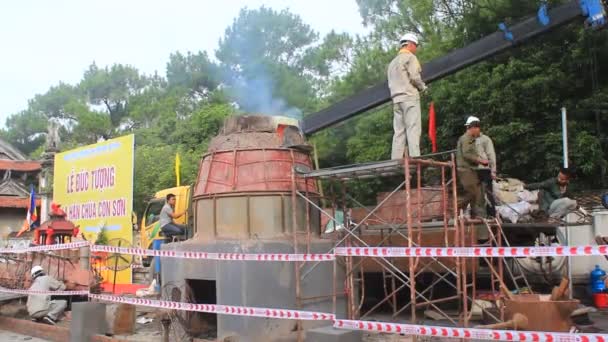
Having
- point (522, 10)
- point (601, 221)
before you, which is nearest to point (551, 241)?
point (601, 221)

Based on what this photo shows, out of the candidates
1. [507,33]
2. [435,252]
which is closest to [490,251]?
[435,252]

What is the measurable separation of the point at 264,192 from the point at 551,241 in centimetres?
664

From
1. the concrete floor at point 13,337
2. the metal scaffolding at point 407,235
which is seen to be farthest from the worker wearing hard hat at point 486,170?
the concrete floor at point 13,337

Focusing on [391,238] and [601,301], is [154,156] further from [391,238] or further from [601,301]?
[601,301]

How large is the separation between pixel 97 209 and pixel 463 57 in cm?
1161

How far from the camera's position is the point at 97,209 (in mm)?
17203

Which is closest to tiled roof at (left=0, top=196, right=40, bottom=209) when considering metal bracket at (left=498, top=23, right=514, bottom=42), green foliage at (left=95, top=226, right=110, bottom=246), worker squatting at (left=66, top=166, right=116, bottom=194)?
worker squatting at (left=66, top=166, right=116, bottom=194)

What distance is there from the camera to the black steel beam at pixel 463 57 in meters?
10.4

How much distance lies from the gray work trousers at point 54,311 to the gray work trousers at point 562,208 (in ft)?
32.6

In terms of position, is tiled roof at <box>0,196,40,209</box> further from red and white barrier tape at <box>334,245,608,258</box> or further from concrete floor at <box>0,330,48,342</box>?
red and white barrier tape at <box>334,245,608,258</box>

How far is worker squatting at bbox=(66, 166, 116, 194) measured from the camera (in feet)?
55.1

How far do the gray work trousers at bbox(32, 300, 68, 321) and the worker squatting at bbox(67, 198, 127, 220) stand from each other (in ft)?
15.1

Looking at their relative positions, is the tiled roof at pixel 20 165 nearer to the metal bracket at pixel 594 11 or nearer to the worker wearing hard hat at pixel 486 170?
the worker wearing hard hat at pixel 486 170

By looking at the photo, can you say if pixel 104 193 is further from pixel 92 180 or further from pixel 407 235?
pixel 407 235
